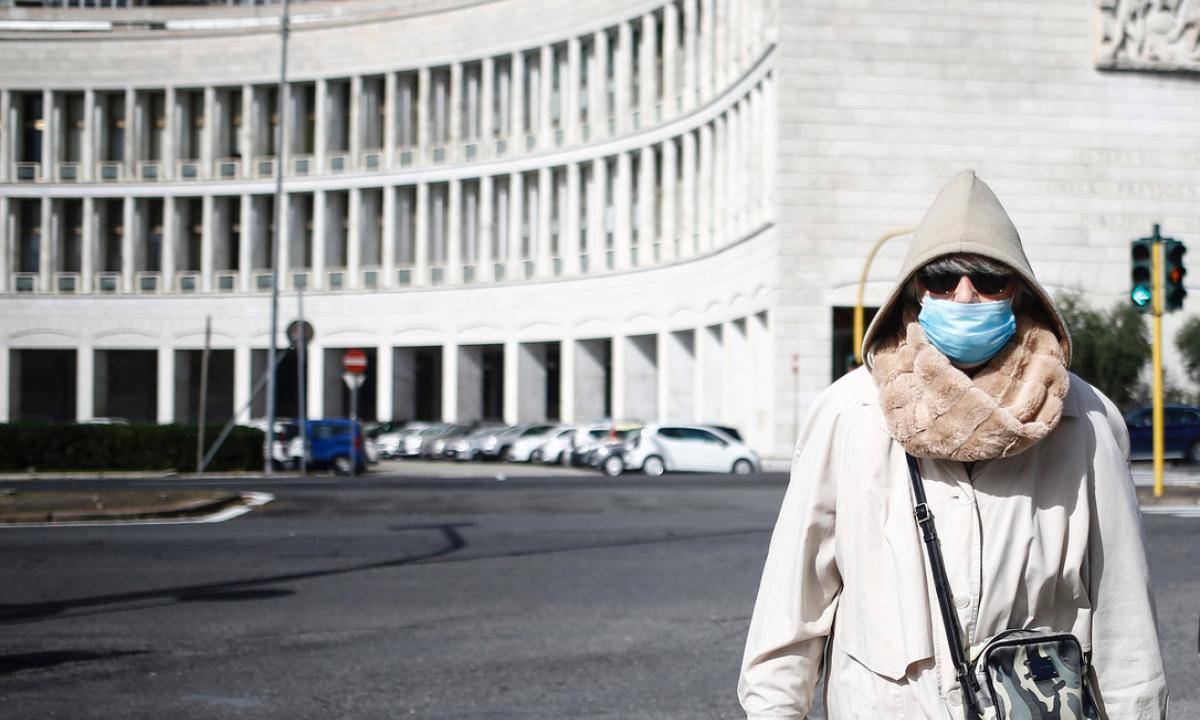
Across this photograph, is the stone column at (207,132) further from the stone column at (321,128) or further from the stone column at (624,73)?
the stone column at (624,73)

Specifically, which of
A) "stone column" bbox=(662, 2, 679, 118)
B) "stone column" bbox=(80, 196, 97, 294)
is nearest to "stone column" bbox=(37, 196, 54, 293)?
"stone column" bbox=(80, 196, 97, 294)

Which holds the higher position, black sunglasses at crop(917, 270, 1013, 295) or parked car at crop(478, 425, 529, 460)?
black sunglasses at crop(917, 270, 1013, 295)

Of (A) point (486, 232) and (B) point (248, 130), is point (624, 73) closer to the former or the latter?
(A) point (486, 232)

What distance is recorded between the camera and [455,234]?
66250mm

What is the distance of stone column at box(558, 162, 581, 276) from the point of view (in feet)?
203

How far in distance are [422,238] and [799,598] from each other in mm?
64479

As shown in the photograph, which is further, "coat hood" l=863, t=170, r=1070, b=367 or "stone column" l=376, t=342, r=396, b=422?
"stone column" l=376, t=342, r=396, b=422

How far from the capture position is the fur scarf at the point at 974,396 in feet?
10.2

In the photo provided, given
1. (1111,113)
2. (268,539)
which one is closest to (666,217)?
(1111,113)

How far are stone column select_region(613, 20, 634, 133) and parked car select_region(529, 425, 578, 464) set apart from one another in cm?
1481

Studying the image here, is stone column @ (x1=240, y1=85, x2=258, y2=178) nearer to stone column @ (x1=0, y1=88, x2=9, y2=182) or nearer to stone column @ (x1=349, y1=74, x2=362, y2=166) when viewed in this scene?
stone column @ (x1=349, y1=74, x2=362, y2=166)

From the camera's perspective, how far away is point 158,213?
72500 millimetres

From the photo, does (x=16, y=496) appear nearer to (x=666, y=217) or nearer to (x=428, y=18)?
(x=666, y=217)

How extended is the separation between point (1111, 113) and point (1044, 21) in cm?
339
